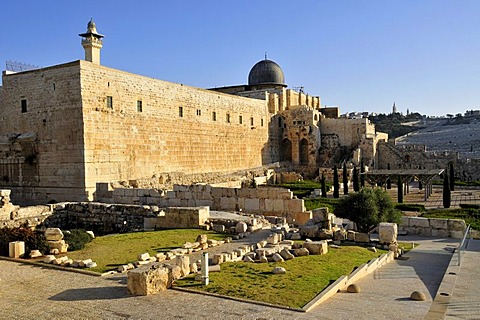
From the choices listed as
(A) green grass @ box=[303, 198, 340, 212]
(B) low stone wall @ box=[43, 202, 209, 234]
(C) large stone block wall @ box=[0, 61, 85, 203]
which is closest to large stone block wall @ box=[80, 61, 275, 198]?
(C) large stone block wall @ box=[0, 61, 85, 203]

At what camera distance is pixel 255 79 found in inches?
1779

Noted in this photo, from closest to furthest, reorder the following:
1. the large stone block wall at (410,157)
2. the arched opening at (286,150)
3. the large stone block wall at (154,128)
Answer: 1. the large stone block wall at (154,128)
2. the large stone block wall at (410,157)
3. the arched opening at (286,150)

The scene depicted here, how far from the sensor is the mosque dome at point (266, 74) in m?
44.6

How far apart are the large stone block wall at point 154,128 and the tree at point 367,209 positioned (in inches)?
417

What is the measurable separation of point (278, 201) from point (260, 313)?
32.4ft

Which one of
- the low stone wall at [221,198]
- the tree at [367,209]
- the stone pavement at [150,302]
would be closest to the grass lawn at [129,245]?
the stone pavement at [150,302]

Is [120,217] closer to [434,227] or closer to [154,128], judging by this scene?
[154,128]

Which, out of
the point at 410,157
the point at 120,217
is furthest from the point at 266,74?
the point at 120,217

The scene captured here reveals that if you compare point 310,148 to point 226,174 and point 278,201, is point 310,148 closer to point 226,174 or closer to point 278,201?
point 226,174

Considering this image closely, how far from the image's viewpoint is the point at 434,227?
1473 cm

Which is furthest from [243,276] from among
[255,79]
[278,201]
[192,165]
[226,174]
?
A: [255,79]

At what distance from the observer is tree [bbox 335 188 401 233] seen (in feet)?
47.0

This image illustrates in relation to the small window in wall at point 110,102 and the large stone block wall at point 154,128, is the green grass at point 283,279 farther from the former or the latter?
the small window in wall at point 110,102

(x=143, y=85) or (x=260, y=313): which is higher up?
(x=143, y=85)
